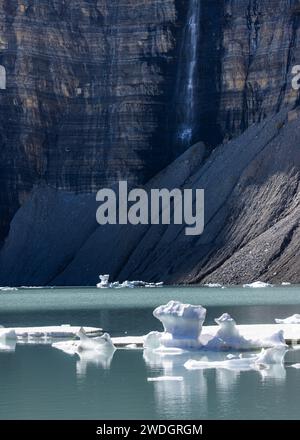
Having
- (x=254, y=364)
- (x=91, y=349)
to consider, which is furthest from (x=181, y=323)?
(x=91, y=349)

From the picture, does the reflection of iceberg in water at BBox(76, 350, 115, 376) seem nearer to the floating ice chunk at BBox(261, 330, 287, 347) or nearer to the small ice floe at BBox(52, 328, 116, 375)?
the small ice floe at BBox(52, 328, 116, 375)

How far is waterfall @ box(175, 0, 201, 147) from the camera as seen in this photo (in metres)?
126

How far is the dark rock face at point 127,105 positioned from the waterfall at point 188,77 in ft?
0.51

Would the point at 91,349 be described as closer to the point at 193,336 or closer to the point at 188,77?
the point at 193,336

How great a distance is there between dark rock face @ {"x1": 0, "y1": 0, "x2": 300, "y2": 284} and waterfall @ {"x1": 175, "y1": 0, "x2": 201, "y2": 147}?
0.51 feet

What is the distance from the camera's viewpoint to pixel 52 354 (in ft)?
131

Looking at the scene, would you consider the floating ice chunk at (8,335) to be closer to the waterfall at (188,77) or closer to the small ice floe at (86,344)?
the small ice floe at (86,344)

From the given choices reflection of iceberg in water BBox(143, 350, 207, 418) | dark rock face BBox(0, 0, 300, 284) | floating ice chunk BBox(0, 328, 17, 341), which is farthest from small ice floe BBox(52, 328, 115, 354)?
dark rock face BBox(0, 0, 300, 284)

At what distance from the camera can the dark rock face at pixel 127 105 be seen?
114m

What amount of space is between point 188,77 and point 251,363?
93.6 metres

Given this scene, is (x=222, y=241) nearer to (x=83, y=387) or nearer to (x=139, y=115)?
(x=139, y=115)

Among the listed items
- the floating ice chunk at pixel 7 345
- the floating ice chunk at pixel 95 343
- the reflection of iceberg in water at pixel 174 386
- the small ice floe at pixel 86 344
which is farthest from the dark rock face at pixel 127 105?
the reflection of iceberg in water at pixel 174 386
